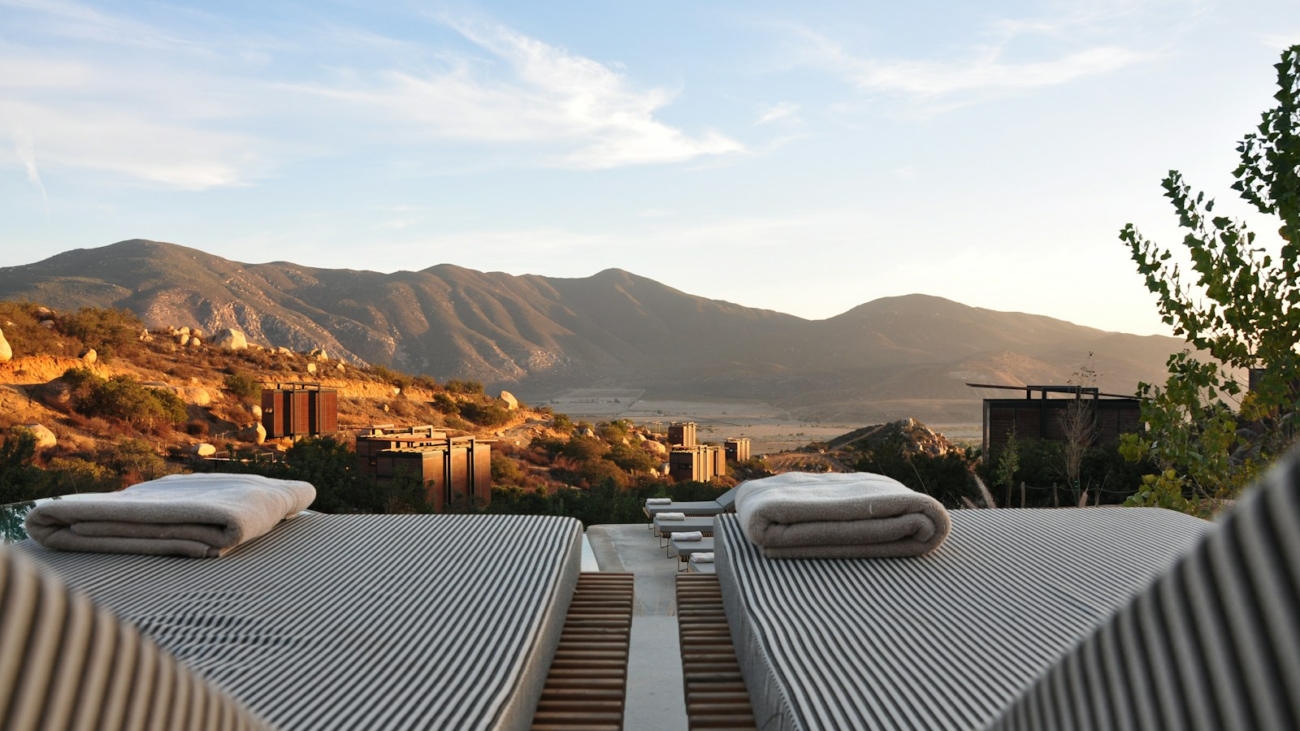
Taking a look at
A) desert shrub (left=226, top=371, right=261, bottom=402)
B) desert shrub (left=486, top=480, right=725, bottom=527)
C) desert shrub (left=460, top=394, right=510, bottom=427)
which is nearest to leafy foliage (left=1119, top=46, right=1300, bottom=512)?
desert shrub (left=486, top=480, right=725, bottom=527)

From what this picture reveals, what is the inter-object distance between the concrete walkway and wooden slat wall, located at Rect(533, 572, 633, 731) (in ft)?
0.62

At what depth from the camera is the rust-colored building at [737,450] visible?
65.1ft

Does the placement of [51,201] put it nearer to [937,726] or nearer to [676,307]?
[937,726]

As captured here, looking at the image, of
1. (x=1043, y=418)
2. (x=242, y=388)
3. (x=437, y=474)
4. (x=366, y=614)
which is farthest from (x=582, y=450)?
(x=366, y=614)

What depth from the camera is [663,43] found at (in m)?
16.2

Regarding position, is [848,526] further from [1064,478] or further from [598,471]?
[598,471]

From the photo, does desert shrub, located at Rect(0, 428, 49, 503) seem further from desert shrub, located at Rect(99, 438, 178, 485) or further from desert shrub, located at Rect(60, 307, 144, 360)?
desert shrub, located at Rect(60, 307, 144, 360)

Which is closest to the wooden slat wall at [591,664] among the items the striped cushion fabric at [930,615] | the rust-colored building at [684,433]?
the striped cushion fabric at [930,615]

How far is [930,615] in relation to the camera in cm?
262

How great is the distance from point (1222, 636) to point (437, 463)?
421 inches

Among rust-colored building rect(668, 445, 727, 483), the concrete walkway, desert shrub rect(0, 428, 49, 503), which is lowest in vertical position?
rust-colored building rect(668, 445, 727, 483)

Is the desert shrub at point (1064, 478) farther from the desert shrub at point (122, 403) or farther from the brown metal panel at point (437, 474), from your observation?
the desert shrub at point (122, 403)

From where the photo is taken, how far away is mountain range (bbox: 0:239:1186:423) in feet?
167

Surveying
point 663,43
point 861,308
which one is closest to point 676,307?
point 861,308
